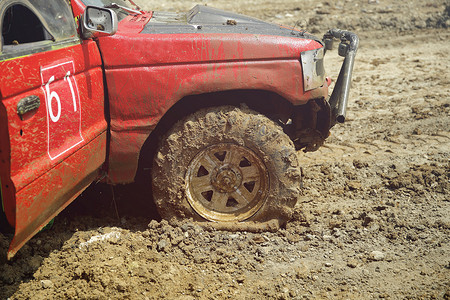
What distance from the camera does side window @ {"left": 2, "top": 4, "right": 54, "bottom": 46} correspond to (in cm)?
294

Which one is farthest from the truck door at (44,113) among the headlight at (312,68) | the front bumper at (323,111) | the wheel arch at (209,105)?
the front bumper at (323,111)

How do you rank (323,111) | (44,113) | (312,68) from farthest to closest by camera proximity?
1. (323,111)
2. (312,68)
3. (44,113)

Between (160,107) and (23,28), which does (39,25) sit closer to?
(23,28)

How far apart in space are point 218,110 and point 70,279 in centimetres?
159

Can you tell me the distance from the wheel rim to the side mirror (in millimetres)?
1138

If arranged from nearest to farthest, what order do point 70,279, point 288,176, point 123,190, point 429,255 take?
point 70,279 → point 429,255 → point 288,176 → point 123,190

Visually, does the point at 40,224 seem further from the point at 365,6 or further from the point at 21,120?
the point at 365,6

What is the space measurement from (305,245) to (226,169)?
0.84 meters

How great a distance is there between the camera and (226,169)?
3693 mm

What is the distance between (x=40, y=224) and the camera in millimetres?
2908

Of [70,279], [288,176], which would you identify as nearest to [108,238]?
[70,279]

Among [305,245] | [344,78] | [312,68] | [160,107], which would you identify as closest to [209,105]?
[160,107]

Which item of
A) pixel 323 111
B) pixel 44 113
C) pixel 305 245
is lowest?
pixel 305 245

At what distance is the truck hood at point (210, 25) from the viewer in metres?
3.57
